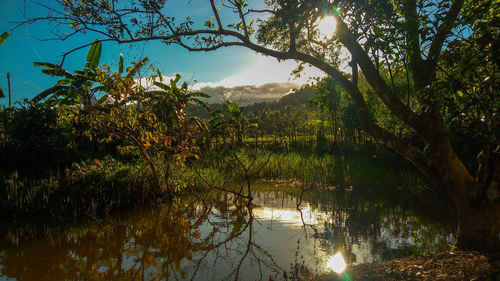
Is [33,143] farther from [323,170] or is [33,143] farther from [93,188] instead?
[323,170]

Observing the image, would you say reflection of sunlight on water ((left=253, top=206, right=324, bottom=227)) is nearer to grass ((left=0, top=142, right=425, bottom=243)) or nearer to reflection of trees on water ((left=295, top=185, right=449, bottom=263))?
reflection of trees on water ((left=295, top=185, right=449, bottom=263))


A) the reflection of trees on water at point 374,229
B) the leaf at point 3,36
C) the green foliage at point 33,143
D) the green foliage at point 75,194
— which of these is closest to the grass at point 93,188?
the green foliage at point 75,194

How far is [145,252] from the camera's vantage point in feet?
14.5

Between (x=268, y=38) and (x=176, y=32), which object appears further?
(x=268, y=38)

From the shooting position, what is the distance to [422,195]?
8.20 meters

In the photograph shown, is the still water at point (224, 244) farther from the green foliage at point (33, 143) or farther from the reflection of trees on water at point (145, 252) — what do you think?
the green foliage at point (33, 143)

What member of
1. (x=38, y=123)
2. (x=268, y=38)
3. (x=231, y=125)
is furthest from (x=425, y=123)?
(x=38, y=123)

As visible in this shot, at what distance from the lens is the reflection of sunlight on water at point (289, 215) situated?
6.09 metres

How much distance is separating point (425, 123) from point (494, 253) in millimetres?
1690

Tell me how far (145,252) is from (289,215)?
3.30 metres

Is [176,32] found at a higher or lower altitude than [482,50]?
higher

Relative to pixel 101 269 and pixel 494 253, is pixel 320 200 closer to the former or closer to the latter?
pixel 494 253

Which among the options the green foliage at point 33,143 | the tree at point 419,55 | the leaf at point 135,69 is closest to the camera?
the tree at point 419,55

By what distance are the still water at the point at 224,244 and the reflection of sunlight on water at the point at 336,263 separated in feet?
0.09
